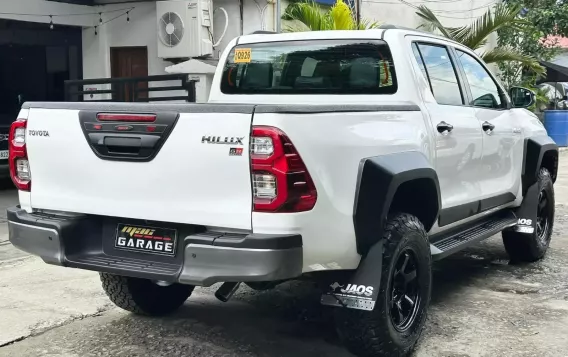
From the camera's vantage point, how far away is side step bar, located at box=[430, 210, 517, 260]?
454 centimetres

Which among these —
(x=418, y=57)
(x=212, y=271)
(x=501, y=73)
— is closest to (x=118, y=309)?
(x=212, y=271)

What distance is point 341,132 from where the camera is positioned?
3.50 m

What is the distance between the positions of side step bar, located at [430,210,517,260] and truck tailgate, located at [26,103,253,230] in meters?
1.65

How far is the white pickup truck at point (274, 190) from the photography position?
3.25 m

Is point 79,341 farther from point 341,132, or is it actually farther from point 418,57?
point 418,57

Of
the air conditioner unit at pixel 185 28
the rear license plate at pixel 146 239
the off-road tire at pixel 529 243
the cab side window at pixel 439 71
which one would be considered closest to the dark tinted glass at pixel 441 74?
the cab side window at pixel 439 71

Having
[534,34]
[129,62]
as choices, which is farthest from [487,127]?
[534,34]

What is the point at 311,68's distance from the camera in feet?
16.7

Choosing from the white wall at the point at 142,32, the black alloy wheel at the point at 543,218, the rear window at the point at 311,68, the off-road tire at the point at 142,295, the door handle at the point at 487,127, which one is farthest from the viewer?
the white wall at the point at 142,32

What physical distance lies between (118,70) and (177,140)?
1130 cm

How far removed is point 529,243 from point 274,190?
3730 mm

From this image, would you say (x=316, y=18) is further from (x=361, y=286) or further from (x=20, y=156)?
(x=361, y=286)

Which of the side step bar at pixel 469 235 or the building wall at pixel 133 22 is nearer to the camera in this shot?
the side step bar at pixel 469 235

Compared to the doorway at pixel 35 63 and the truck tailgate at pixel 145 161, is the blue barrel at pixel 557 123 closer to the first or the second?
the doorway at pixel 35 63
